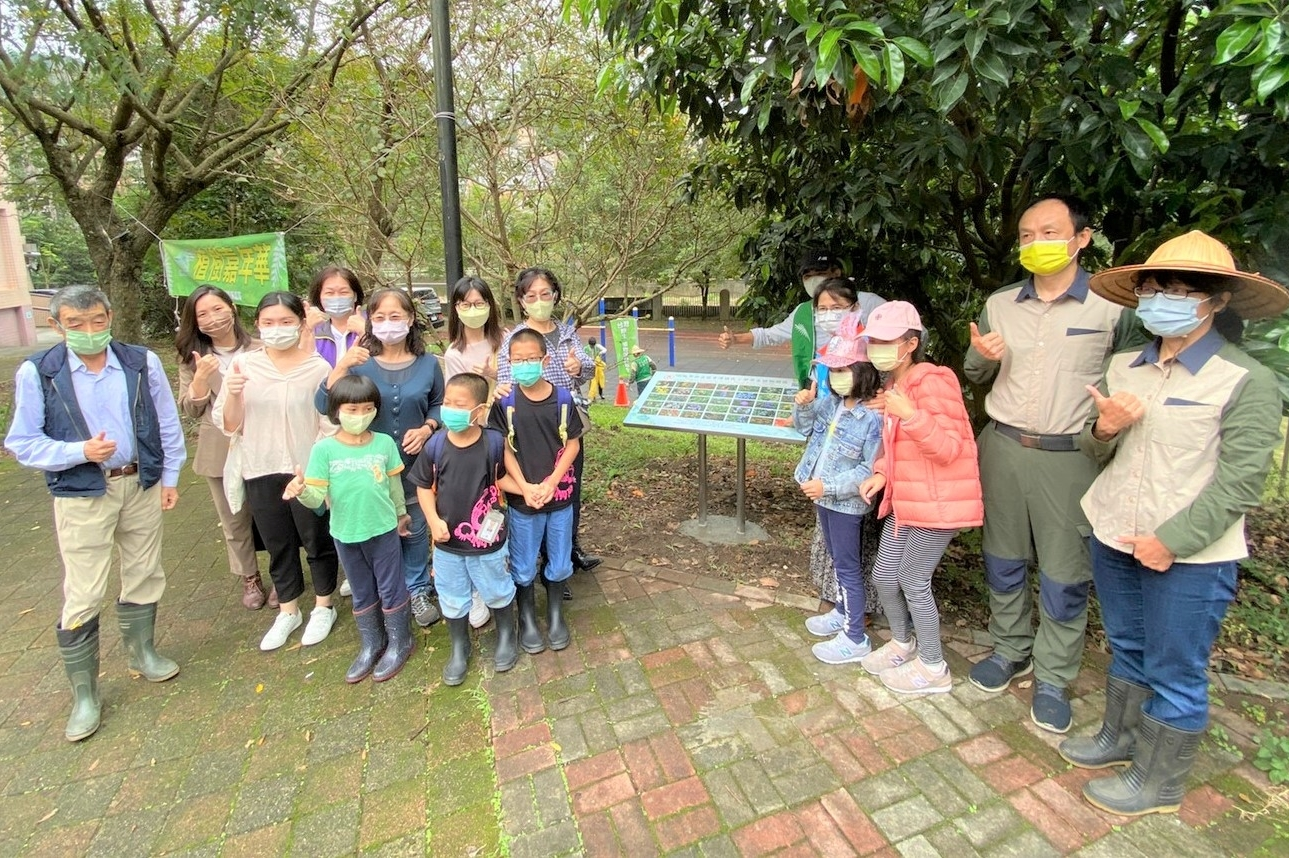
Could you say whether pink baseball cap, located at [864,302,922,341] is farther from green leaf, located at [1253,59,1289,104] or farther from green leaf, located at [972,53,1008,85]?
green leaf, located at [1253,59,1289,104]

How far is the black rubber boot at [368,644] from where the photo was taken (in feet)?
10.3

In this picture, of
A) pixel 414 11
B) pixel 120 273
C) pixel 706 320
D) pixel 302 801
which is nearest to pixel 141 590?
pixel 302 801

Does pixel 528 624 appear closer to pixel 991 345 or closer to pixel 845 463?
pixel 845 463

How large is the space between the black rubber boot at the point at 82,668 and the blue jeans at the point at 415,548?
134cm

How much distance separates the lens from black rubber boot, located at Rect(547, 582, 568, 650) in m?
3.33

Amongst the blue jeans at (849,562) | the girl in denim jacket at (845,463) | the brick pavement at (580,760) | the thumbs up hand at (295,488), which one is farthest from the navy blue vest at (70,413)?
the blue jeans at (849,562)

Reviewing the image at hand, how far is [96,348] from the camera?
2826 mm

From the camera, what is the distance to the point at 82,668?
2889mm

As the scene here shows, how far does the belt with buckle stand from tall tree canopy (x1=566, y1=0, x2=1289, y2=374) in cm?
106

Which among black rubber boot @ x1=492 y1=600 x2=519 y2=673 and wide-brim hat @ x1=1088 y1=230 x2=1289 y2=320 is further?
black rubber boot @ x1=492 y1=600 x2=519 y2=673

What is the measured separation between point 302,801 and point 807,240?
12.8 ft

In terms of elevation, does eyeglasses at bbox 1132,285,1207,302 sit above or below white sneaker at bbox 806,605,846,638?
above

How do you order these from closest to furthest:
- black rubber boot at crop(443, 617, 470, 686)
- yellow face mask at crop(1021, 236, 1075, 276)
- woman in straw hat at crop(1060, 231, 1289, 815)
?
woman in straw hat at crop(1060, 231, 1289, 815) < yellow face mask at crop(1021, 236, 1075, 276) < black rubber boot at crop(443, 617, 470, 686)

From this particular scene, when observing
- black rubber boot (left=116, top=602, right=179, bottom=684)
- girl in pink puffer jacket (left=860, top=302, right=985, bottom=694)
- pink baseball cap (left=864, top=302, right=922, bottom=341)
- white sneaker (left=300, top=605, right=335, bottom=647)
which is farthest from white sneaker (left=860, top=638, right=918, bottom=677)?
black rubber boot (left=116, top=602, right=179, bottom=684)
